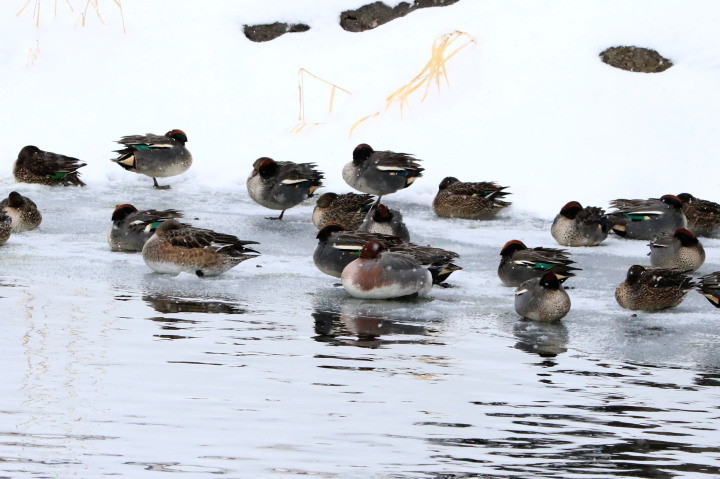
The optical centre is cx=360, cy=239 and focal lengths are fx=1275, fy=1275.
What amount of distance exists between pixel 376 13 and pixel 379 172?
4.26m

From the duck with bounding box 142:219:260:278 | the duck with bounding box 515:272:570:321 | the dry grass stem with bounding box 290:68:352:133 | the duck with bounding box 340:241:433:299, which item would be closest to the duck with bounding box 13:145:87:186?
the dry grass stem with bounding box 290:68:352:133

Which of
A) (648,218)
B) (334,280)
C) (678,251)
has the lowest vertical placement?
(334,280)

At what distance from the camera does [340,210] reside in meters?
12.1

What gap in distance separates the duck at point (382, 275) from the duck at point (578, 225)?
8.74 feet

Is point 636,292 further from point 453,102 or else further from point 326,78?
point 326,78

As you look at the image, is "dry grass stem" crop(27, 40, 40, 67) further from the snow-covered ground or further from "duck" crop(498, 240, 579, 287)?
"duck" crop(498, 240, 579, 287)

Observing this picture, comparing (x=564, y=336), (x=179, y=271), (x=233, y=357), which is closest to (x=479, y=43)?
(x=179, y=271)

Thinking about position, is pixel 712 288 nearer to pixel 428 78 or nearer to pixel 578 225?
pixel 578 225

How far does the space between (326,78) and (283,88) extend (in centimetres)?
56

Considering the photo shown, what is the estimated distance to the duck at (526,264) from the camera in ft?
31.7

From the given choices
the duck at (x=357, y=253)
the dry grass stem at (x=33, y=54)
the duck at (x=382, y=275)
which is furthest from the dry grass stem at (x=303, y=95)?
the duck at (x=382, y=275)

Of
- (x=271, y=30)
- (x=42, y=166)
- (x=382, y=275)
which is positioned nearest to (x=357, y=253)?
(x=382, y=275)

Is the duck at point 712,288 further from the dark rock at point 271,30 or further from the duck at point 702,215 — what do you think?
the dark rock at point 271,30

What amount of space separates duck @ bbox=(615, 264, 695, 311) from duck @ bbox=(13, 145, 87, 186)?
6872 mm
